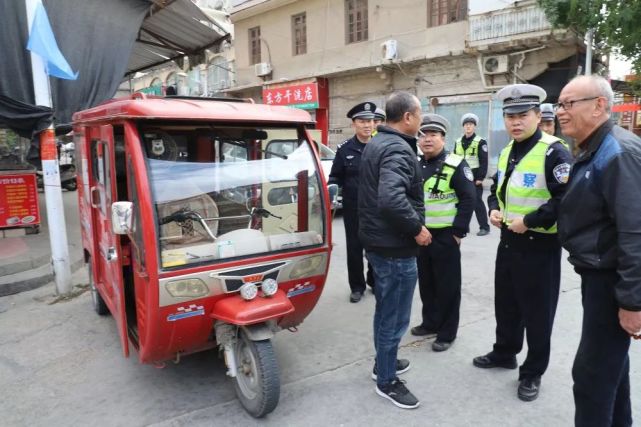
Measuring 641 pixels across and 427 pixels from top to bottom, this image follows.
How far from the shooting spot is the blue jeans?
9.38 ft

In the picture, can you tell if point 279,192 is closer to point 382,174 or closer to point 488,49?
point 382,174

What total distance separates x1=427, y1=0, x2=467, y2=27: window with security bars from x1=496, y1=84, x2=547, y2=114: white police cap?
1120cm

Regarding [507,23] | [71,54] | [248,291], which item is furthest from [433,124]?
[507,23]

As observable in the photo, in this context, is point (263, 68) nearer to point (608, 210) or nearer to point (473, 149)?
point (473, 149)

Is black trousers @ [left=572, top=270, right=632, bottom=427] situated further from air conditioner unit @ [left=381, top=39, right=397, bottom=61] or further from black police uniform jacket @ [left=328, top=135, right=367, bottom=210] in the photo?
air conditioner unit @ [left=381, top=39, right=397, bottom=61]

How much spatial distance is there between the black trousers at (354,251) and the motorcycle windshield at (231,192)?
1394 mm

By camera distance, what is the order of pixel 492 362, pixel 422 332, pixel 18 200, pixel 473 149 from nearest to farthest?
pixel 492 362 < pixel 422 332 < pixel 473 149 < pixel 18 200

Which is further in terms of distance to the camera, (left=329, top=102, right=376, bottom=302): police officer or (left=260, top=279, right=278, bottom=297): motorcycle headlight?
(left=329, top=102, right=376, bottom=302): police officer

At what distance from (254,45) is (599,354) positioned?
19.7m

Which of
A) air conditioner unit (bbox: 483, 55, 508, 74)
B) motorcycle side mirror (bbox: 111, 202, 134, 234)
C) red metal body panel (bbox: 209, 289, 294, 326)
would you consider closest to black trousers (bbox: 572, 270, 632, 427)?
red metal body panel (bbox: 209, 289, 294, 326)

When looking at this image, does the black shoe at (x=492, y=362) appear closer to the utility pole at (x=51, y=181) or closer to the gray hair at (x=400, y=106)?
the gray hair at (x=400, y=106)

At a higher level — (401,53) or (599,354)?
(401,53)

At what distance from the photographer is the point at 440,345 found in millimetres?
3674

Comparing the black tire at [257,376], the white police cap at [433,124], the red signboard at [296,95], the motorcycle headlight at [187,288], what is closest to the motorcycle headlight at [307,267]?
the black tire at [257,376]
